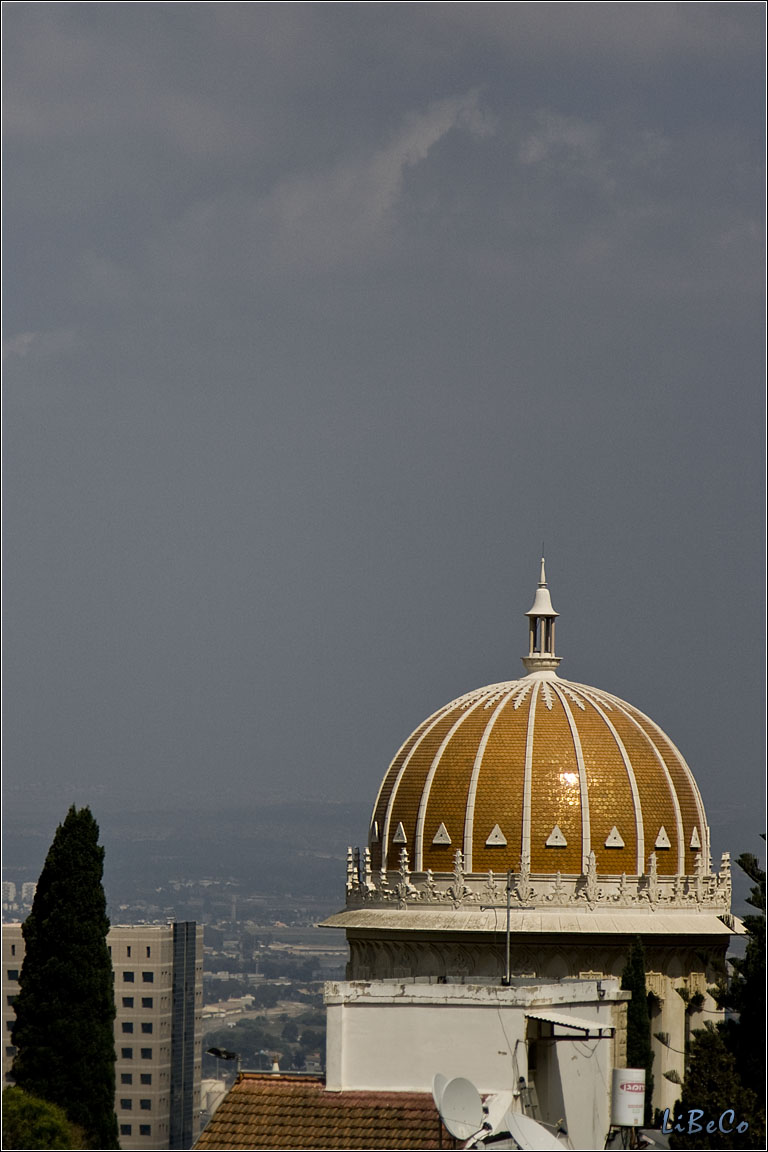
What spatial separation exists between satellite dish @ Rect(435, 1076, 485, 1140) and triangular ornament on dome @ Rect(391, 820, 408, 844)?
40.0 meters

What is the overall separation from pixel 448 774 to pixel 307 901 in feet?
170

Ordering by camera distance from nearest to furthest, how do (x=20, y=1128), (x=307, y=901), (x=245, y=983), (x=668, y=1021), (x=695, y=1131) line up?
(x=695, y=1131), (x=20, y=1128), (x=668, y=1021), (x=307, y=901), (x=245, y=983)

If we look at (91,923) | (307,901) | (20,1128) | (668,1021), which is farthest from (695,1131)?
(307,901)

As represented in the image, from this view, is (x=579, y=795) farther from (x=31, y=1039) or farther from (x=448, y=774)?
(x=31, y=1039)

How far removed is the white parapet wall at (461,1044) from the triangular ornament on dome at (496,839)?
3222 centimetres

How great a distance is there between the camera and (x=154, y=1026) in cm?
12031

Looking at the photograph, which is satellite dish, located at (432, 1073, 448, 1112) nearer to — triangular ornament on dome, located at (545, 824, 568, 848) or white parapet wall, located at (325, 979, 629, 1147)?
white parapet wall, located at (325, 979, 629, 1147)

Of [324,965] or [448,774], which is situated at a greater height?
[448,774]

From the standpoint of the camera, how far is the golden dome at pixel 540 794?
228ft

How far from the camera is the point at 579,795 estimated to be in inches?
2746

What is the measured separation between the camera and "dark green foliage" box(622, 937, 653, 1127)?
58906mm

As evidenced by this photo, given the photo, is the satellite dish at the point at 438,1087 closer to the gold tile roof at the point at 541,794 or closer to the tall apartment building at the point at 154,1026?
the gold tile roof at the point at 541,794

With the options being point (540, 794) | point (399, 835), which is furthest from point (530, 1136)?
point (399, 835)

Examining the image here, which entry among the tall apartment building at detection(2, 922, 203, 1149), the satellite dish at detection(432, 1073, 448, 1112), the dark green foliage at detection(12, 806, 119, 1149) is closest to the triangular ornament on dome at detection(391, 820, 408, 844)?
the dark green foliage at detection(12, 806, 119, 1149)
